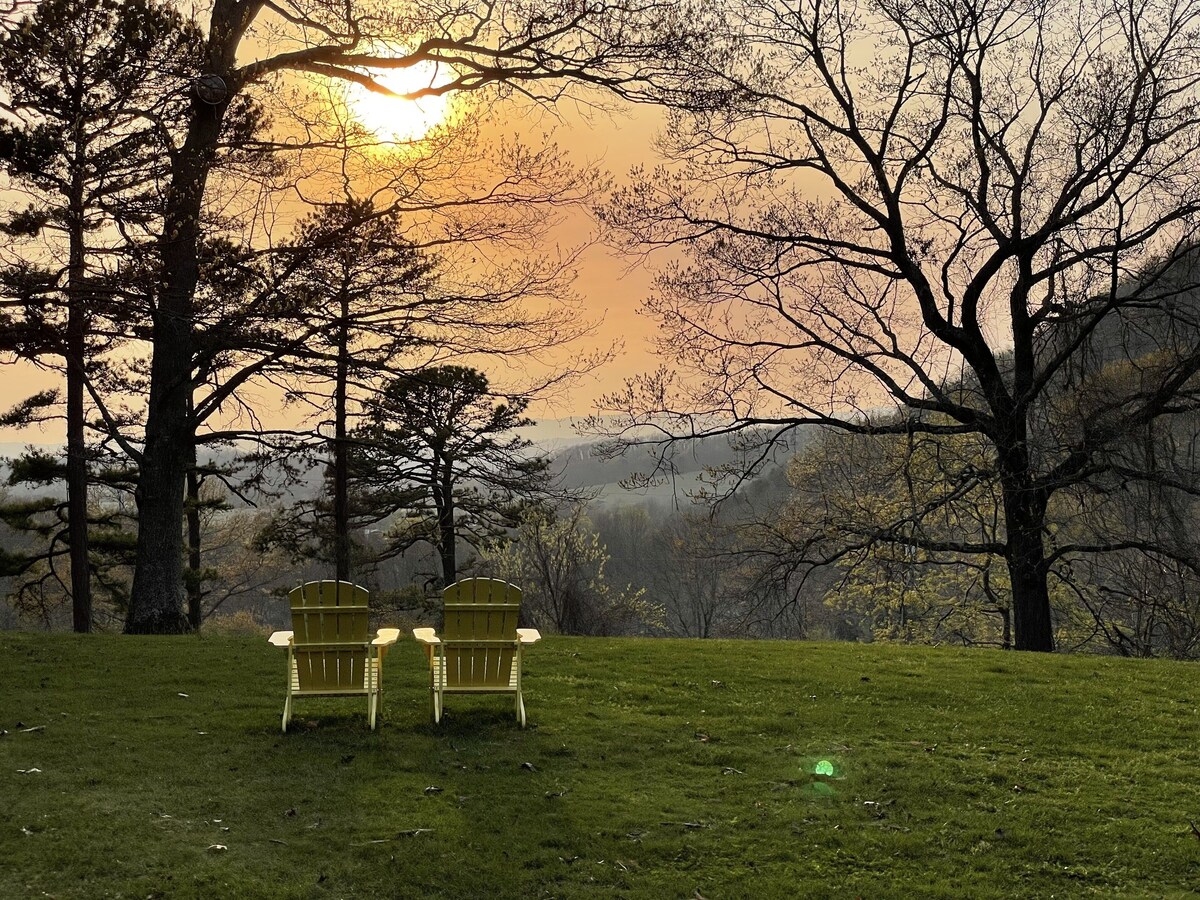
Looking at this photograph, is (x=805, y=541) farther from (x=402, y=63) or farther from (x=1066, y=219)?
(x=402, y=63)

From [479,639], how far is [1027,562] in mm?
8475

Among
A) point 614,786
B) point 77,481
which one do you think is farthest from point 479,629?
point 77,481

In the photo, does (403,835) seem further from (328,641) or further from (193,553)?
(193,553)

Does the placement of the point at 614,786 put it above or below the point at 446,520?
below

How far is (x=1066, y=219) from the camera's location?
489 inches

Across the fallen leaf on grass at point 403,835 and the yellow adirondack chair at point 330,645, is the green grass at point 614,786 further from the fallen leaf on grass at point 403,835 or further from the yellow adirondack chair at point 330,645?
the yellow adirondack chair at point 330,645

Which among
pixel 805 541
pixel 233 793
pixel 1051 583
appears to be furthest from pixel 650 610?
pixel 233 793

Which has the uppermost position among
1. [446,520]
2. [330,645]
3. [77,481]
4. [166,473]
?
[77,481]

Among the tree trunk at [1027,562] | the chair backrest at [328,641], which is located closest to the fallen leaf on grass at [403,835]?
the chair backrest at [328,641]

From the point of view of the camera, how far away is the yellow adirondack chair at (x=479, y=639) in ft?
22.2

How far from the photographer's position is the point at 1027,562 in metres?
12.7

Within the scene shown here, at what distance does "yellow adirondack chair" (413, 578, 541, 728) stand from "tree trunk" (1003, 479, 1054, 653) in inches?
280

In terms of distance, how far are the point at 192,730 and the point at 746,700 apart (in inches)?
152

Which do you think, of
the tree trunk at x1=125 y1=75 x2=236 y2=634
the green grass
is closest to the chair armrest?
the green grass
